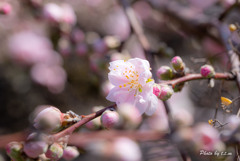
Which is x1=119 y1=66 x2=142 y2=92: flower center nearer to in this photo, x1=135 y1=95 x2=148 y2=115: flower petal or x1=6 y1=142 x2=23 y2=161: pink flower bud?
x1=135 y1=95 x2=148 y2=115: flower petal

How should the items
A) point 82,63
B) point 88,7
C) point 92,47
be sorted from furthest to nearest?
1. point 88,7
2. point 82,63
3. point 92,47

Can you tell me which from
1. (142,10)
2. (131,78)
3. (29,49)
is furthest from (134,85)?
(142,10)

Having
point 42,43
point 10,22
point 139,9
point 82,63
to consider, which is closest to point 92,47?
point 82,63

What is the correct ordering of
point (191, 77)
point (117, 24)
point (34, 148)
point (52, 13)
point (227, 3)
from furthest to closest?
point (117, 24) < point (52, 13) < point (227, 3) < point (191, 77) < point (34, 148)

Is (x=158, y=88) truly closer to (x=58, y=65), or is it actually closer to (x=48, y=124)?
(x=48, y=124)

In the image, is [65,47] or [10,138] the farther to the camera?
[65,47]

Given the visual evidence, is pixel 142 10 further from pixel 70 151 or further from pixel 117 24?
pixel 70 151
